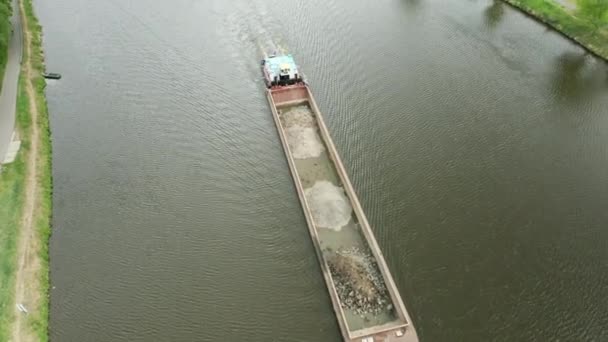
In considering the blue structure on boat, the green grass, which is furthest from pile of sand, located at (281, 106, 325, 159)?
the green grass

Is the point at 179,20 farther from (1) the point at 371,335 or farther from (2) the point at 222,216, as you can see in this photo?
(1) the point at 371,335

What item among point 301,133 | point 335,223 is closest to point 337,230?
point 335,223

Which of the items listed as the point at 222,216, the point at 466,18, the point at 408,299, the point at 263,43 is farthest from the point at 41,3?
the point at 408,299

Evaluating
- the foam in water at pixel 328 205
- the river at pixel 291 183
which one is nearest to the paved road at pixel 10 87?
the river at pixel 291 183

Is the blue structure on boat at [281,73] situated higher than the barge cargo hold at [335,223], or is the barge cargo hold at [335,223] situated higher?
the blue structure on boat at [281,73]

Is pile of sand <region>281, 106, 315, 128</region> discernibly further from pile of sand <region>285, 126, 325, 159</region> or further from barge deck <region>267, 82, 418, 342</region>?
pile of sand <region>285, 126, 325, 159</region>

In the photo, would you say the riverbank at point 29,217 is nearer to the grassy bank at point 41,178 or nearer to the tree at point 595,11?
the grassy bank at point 41,178
